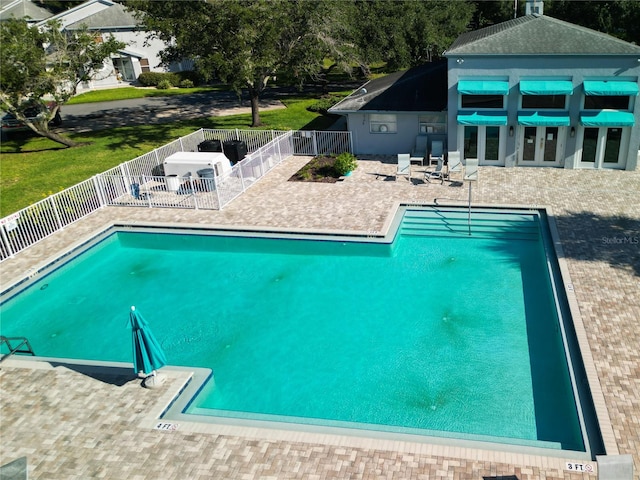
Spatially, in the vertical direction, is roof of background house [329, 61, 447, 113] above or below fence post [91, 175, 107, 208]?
above

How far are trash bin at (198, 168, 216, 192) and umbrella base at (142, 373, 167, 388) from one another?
12.3 metres

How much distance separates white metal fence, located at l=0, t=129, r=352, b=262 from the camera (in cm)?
2084

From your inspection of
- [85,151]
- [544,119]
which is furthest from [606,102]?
[85,151]

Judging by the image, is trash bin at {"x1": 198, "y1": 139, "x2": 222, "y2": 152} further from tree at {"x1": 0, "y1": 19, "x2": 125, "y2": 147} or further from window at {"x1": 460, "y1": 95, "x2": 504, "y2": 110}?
window at {"x1": 460, "y1": 95, "x2": 504, "y2": 110}

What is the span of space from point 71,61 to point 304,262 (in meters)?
22.1

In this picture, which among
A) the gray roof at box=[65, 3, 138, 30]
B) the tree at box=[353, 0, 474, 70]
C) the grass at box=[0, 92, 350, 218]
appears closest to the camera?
the grass at box=[0, 92, 350, 218]

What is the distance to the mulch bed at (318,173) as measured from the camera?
25639 millimetres

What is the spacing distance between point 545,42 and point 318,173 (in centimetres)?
1160

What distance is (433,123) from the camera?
27.2m

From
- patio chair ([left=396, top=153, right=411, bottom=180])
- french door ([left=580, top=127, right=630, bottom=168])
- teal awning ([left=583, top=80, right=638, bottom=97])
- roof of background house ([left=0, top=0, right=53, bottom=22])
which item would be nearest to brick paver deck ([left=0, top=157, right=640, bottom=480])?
french door ([left=580, top=127, right=630, bottom=168])

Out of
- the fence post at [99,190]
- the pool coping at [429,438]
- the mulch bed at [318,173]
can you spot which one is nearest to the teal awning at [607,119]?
the mulch bed at [318,173]

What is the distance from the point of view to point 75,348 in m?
15.2

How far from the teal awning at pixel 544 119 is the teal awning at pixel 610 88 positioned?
135 cm

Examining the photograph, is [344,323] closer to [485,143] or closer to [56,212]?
[56,212]
